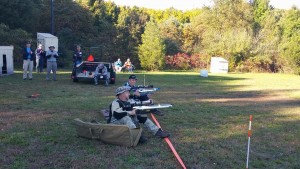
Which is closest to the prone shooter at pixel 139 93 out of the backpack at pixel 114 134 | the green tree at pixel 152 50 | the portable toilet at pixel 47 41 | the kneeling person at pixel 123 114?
the kneeling person at pixel 123 114

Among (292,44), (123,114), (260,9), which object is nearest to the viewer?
(123,114)

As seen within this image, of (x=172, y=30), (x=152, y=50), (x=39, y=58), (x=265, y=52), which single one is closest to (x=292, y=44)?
(x=265, y=52)

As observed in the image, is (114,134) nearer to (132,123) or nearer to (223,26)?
(132,123)

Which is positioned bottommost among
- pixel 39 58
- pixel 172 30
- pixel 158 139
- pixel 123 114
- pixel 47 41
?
pixel 158 139

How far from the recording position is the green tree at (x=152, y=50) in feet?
109

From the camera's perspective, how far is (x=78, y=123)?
662cm

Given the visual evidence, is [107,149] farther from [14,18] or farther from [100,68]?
[14,18]

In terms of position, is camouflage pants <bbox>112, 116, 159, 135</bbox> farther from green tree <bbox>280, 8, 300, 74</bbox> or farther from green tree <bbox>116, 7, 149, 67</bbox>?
green tree <bbox>280, 8, 300, 74</bbox>

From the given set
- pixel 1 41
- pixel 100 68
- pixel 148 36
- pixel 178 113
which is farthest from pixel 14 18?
pixel 178 113

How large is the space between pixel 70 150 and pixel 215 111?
563 cm

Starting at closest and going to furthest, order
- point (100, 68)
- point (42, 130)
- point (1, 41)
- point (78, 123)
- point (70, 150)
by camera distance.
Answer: point (70, 150)
point (78, 123)
point (42, 130)
point (100, 68)
point (1, 41)

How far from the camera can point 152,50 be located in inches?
1313

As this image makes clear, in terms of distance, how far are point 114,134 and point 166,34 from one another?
123ft

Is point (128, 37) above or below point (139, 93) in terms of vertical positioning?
above
